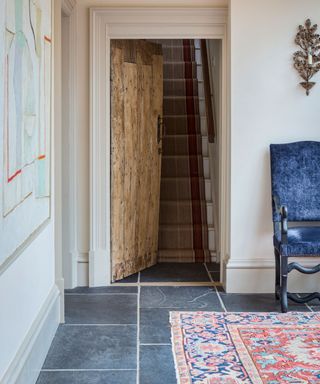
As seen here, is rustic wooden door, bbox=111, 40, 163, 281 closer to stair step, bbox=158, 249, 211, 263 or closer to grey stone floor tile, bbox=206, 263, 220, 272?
stair step, bbox=158, 249, 211, 263

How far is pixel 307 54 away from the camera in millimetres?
4988

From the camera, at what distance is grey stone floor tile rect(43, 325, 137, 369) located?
11.4 feet

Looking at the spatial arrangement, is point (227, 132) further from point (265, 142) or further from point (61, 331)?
point (61, 331)

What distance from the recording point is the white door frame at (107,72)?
5.16 m

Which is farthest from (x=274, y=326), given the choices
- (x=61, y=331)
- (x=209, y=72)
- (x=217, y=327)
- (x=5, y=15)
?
(x=209, y=72)

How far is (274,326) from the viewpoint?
415cm

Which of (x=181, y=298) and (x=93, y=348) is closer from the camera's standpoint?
(x=93, y=348)

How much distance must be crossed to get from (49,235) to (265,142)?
2.00 m

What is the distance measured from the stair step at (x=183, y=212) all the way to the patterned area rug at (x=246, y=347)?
2410 mm

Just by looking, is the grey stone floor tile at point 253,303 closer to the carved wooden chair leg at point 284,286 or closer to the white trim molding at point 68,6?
the carved wooden chair leg at point 284,286

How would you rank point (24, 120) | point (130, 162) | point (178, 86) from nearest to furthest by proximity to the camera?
point (24, 120)
point (130, 162)
point (178, 86)

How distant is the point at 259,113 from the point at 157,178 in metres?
1.41

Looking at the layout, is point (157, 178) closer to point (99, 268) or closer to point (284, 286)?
point (99, 268)

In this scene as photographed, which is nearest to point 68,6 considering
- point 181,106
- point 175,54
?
point 181,106
